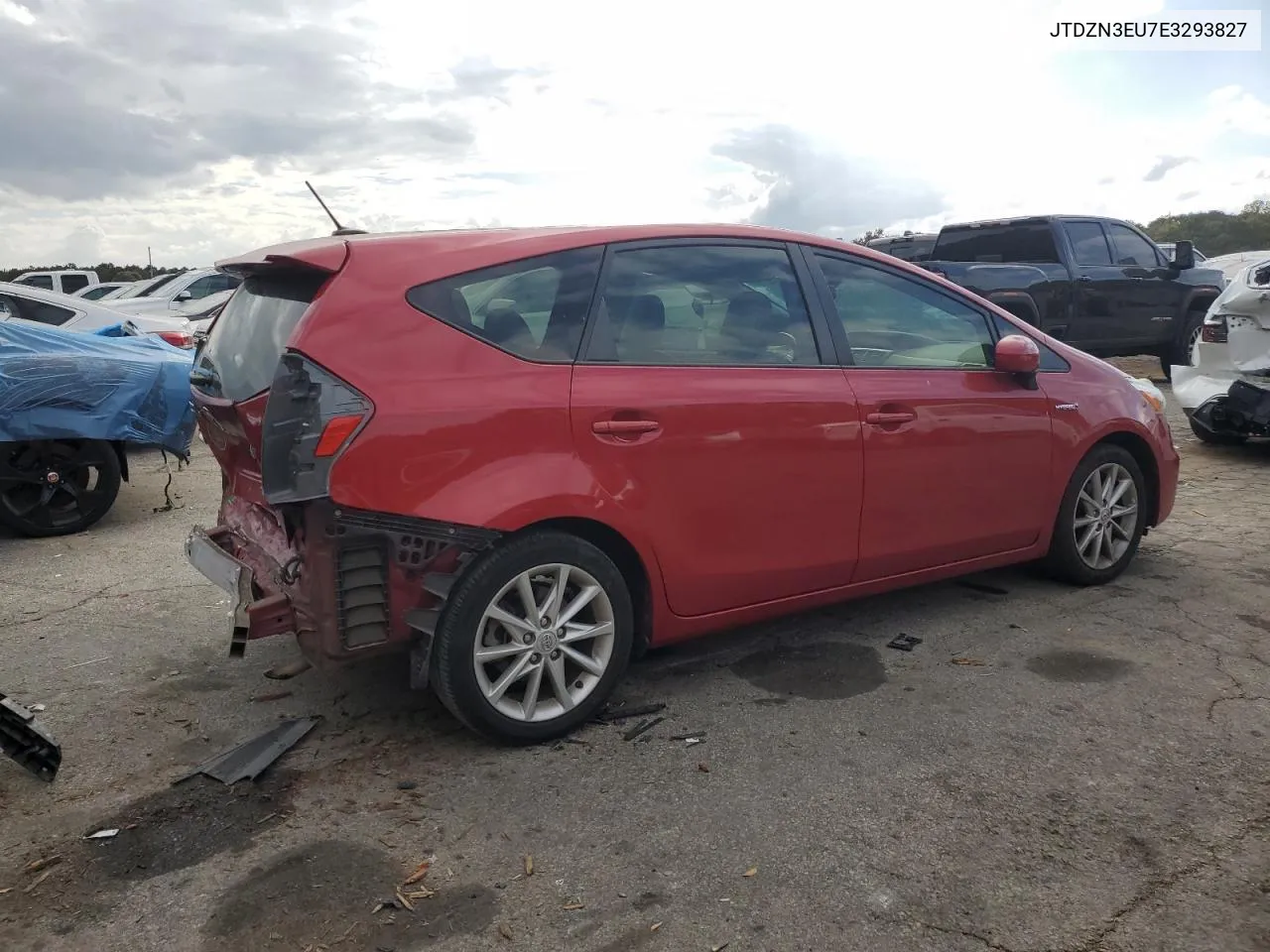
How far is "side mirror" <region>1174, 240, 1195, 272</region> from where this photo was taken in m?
12.1

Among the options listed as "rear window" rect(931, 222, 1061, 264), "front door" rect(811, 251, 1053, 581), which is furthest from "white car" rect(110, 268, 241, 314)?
"front door" rect(811, 251, 1053, 581)

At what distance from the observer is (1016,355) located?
4.55 meters

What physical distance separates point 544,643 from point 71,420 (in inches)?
175

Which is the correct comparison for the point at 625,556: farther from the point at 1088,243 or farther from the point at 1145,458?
the point at 1088,243

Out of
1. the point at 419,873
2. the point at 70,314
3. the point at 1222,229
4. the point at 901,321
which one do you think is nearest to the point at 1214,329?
the point at 901,321

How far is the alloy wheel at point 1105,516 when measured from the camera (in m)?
5.03

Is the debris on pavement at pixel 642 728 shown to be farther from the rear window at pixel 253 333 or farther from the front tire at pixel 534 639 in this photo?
the rear window at pixel 253 333

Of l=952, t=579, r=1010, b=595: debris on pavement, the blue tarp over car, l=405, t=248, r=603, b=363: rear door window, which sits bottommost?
l=952, t=579, r=1010, b=595: debris on pavement

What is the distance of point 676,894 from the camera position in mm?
2680

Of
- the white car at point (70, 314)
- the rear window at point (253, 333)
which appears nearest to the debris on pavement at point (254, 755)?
the rear window at point (253, 333)

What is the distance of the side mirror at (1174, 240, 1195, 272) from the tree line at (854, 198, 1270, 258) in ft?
103

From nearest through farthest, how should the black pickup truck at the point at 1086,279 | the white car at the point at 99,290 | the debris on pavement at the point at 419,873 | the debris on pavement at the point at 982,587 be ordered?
the debris on pavement at the point at 419,873 → the debris on pavement at the point at 982,587 → the black pickup truck at the point at 1086,279 → the white car at the point at 99,290

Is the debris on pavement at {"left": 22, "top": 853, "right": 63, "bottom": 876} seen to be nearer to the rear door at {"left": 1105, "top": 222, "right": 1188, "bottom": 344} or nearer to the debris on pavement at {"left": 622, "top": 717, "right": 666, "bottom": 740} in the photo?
the debris on pavement at {"left": 622, "top": 717, "right": 666, "bottom": 740}

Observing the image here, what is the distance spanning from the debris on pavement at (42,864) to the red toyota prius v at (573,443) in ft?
2.53
